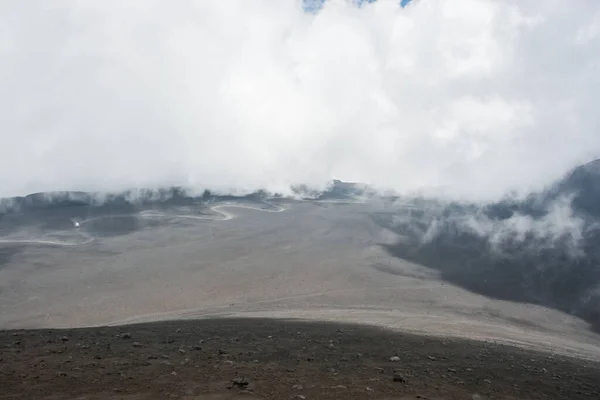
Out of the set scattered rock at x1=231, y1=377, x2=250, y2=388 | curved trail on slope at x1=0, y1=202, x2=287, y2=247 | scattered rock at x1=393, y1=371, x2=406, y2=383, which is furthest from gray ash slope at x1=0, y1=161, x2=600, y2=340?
scattered rock at x1=231, y1=377, x2=250, y2=388

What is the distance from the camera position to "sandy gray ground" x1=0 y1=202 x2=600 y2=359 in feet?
61.7

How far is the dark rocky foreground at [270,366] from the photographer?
8281 millimetres

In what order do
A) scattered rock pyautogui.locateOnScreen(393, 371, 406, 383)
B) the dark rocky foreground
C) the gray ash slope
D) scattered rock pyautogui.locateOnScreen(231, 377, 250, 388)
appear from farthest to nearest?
the gray ash slope
scattered rock pyautogui.locateOnScreen(393, 371, 406, 383)
scattered rock pyautogui.locateOnScreen(231, 377, 250, 388)
the dark rocky foreground

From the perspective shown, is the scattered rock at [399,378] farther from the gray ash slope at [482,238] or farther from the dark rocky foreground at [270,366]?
the gray ash slope at [482,238]

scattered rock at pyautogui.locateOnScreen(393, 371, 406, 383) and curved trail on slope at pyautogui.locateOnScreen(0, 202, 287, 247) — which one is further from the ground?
curved trail on slope at pyautogui.locateOnScreen(0, 202, 287, 247)

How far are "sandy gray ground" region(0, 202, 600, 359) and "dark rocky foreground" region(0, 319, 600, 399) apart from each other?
12.9 ft

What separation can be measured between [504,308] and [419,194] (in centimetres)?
4650

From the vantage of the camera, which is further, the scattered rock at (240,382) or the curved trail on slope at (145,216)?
the curved trail on slope at (145,216)

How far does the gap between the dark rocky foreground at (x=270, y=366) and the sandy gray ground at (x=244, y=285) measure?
3.94 meters

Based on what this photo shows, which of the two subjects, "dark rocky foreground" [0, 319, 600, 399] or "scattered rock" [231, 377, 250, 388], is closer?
"dark rocky foreground" [0, 319, 600, 399]

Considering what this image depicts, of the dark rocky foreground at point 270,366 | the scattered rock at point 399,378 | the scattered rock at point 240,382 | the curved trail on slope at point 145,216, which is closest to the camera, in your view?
the dark rocky foreground at point 270,366

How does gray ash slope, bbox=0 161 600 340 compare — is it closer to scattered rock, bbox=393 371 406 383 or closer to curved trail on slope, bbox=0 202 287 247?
curved trail on slope, bbox=0 202 287 247

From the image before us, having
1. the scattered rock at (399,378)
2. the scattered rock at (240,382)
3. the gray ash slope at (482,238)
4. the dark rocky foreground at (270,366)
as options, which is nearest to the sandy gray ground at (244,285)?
the gray ash slope at (482,238)

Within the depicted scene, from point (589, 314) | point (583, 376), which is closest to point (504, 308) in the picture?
point (589, 314)
